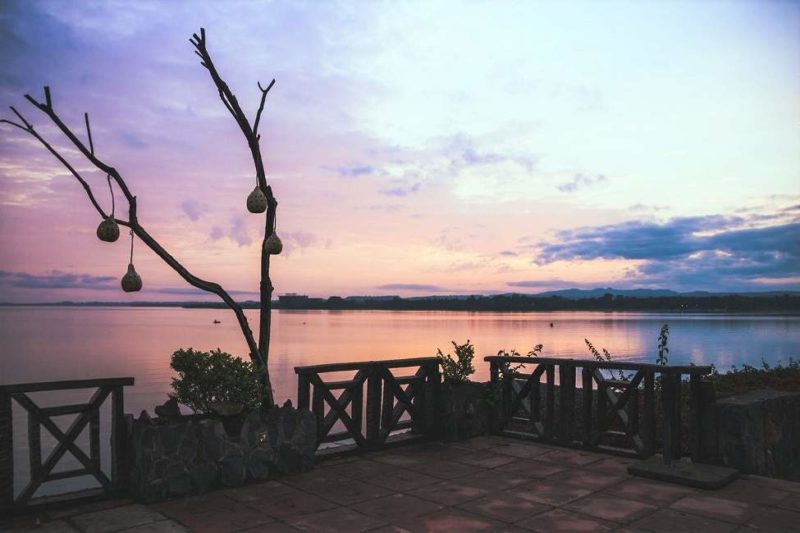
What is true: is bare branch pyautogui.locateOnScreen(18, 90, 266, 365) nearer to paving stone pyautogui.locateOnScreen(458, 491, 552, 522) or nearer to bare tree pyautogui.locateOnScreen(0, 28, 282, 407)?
bare tree pyautogui.locateOnScreen(0, 28, 282, 407)

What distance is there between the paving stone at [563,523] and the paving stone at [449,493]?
84cm

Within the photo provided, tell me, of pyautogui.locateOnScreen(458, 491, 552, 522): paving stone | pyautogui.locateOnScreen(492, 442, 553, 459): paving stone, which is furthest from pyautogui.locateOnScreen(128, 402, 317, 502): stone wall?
pyautogui.locateOnScreen(492, 442, 553, 459): paving stone

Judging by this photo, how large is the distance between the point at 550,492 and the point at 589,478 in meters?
0.82

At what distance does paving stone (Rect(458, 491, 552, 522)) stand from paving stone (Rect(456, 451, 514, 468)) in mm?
1352

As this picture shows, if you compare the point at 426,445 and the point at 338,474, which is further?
the point at 426,445

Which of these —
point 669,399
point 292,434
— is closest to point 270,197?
point 292,434

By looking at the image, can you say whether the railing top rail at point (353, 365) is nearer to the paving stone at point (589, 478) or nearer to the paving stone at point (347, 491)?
the paving stone at point (347, 491)

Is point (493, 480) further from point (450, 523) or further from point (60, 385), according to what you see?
point (60, 385)

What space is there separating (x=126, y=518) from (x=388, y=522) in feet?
8.03

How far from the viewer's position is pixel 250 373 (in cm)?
703

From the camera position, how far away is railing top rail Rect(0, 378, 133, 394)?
5.64 m

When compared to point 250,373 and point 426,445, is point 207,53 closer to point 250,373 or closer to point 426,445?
point 250,373

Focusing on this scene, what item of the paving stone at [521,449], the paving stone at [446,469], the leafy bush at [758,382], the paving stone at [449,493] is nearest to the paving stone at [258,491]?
the paving stone at [449,493]

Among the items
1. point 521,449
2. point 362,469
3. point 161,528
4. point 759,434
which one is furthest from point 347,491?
point 759,434
